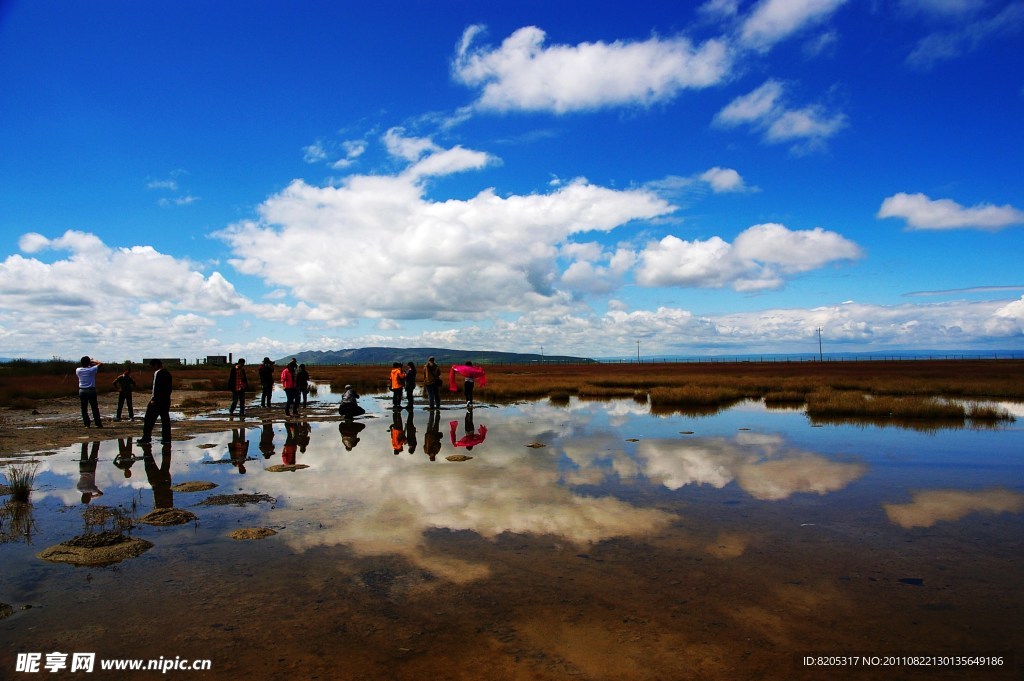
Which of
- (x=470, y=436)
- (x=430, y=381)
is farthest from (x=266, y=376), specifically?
(x=470, y=436)

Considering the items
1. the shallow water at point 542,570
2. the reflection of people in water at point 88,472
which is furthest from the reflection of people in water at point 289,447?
the reflection of people in water at point 88,472

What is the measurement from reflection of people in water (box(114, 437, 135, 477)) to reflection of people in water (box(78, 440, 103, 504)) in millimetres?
446

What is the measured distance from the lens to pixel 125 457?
1355cm

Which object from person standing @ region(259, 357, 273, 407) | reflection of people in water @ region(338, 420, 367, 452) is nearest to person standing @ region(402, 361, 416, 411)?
reflection of people in water @ region(338, 420, 367, 452)

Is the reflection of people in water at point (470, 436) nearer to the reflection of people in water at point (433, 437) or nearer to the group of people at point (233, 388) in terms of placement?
the reflection of people in water at point (433, 437)

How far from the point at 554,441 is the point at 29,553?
11.6 meters

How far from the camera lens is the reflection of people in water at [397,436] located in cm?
1495

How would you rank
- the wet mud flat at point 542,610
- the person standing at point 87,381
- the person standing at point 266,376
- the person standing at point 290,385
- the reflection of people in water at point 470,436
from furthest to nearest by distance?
the person standing at point 266,376 < the person standing at point 290,385 < the person standing at point 87,381 < the reflection of people in water at point 470,436 < the wet mud flat at point 542,610

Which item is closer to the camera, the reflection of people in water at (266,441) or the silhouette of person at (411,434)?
the reflection of people in water at (266,441)

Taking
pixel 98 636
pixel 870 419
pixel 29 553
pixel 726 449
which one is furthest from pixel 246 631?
pixel 870 419

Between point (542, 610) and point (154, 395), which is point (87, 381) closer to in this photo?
point (154, 395)

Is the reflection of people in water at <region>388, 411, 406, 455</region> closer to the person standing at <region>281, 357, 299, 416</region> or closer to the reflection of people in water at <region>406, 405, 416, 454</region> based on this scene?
the reflection of people in water at <region>406, 405, 416, 454</region>

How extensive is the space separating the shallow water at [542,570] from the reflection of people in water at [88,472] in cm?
18

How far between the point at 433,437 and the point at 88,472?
8.26 meters
